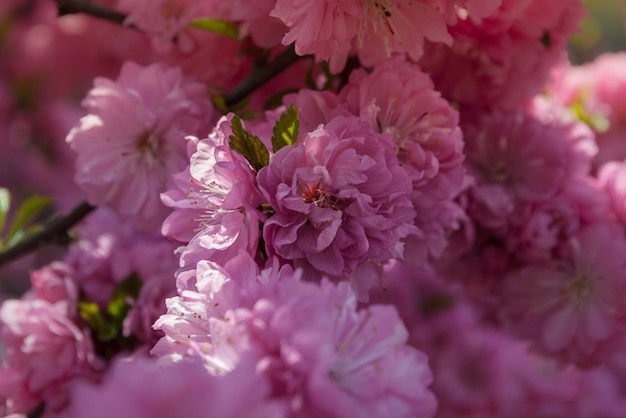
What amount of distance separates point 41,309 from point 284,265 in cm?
51

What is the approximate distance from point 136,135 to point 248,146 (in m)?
0.30

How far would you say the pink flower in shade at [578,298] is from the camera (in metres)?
1.06

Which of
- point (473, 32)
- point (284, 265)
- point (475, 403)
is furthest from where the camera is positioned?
point (475, 403)

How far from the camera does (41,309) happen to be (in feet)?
3.50

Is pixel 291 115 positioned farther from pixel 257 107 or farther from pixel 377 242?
pixel 257 107

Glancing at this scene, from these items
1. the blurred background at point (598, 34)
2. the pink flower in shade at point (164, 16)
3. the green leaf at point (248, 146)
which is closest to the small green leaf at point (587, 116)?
the blurred background at point (598, 34)

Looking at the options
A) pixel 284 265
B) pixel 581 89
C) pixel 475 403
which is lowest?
pixel 475 403

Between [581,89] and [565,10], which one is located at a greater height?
[565,10]

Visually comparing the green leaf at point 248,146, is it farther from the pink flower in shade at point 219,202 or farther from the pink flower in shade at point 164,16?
the pink flower in shade at point 164,16

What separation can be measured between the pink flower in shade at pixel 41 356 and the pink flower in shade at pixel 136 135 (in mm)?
195

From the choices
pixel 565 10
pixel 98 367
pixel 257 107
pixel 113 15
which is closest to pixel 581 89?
pixel 565 10

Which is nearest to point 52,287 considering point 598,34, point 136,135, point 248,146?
point 136,135

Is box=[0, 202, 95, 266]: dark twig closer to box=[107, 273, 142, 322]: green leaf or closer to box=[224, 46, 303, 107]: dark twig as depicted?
box=[107, 273, 142, 322]: green leaf

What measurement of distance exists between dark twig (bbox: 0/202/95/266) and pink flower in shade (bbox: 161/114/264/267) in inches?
13.9
